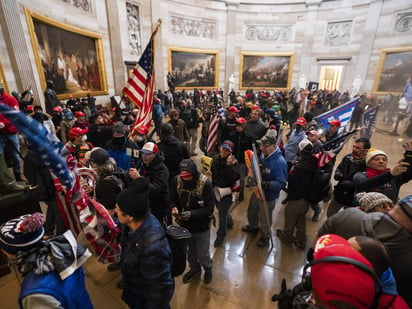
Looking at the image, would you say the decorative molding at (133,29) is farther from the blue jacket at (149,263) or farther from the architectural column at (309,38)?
the blue jacket at (149,263)

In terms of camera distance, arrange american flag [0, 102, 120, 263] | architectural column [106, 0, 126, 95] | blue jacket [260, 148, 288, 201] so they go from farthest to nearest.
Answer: architectural column [106, 0, 126, 95] < blue jacket [260, 148, 288, 201] < american flag [0, 102, 120, 263]

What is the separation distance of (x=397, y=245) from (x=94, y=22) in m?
14.7

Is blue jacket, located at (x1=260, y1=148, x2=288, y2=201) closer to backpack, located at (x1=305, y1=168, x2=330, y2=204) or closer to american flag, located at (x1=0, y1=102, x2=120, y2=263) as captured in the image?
backpack, located at (x1=305, y1=168, x2=330, y2=204)

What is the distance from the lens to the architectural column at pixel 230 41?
2022cm

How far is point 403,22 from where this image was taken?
1584 cm

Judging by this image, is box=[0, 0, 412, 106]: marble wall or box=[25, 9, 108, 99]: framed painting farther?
box=[0, 0, 412, 106]: marble wall

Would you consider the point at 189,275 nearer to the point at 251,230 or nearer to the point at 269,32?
the point at 251,230

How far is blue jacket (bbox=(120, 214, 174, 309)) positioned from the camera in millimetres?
1585

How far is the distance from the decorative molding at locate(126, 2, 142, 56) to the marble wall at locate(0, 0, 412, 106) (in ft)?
0.19

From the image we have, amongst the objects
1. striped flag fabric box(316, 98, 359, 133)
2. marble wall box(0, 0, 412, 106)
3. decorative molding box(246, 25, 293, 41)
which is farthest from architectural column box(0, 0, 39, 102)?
decorative molding box(246, 25, 293, 41)

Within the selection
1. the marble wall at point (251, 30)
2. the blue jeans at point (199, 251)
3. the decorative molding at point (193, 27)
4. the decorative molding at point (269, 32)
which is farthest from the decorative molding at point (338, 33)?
the blue jeans at point (199, 251)

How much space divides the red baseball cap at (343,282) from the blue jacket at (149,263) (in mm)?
1050

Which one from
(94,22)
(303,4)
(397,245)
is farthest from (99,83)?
(303,4)

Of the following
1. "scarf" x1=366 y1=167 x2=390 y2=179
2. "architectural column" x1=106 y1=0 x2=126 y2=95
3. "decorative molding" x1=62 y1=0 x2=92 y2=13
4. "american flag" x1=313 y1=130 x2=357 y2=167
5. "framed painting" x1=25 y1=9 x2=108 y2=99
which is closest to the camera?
"scarf" x1=366 y1=167 x2=390 y2=179
